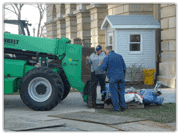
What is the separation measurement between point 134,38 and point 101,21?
6.15 m

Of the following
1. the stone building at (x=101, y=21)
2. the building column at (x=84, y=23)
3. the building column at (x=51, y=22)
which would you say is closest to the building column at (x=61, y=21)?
the stone building at (x=101, y=21)

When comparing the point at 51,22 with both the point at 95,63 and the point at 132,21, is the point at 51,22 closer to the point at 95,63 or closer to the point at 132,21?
the point at 132,21

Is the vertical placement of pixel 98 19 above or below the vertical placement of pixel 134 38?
above

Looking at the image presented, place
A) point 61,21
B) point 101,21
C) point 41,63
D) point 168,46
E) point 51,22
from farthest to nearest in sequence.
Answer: point 51,22 → point 61,21 → point 101,21 → point 168,46 → point 41,63

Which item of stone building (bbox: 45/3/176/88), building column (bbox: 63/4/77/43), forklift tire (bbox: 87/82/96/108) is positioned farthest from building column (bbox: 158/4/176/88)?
building column (bbox: 63/4/77/43)

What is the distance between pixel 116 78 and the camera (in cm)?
884

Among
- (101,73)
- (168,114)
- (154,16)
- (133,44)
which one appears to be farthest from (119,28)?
(168,114)

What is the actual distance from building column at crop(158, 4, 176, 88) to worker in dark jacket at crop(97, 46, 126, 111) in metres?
6.52

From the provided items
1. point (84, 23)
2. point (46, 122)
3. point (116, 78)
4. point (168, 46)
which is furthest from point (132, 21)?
point (46, 122)

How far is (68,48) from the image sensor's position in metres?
9.73

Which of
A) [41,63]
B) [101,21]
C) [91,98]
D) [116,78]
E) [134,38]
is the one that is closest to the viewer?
[116,78]

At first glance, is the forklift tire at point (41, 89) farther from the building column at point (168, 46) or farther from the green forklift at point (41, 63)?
the building column at point (168, 46)

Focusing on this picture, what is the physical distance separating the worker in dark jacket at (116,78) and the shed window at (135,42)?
8.36m

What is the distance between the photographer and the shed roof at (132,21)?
16.8 metres
